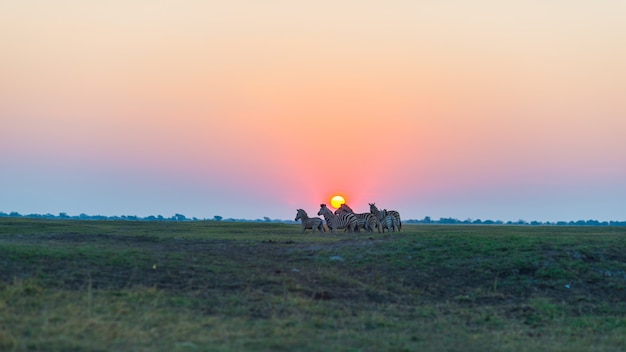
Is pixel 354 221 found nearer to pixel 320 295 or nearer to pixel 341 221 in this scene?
pixel 341 221

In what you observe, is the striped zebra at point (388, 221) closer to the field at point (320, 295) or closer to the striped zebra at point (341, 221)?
the striped zebra at point (341, 221)

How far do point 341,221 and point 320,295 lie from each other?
26.8m

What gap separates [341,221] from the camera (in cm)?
4762

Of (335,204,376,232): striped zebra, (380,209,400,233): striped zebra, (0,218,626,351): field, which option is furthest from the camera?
(380,209,400,233): striped zebra

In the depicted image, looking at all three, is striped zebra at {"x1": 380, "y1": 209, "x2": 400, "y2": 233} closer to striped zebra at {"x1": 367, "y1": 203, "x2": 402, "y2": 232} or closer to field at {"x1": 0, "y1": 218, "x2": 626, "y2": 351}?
striped zebra at {"x1": 367, "y1": 203, "x2": 402, "y2": 232}

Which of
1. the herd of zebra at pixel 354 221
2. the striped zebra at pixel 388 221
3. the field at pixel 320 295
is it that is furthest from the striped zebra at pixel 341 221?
the field at pixel 320 295

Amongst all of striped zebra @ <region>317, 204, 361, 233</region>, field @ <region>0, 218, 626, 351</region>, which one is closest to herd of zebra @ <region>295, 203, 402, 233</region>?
striped zebra @ <region>317, 204, 361, 233</region>

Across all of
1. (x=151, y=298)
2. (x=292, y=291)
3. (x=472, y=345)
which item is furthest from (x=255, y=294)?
(x=472, y=345)

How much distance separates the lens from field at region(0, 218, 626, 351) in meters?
15.5

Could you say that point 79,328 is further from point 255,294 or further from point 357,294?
point 357,294

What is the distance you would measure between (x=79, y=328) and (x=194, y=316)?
10.5 feet

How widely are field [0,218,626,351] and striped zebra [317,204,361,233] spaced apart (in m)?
14.9

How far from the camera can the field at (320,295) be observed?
1548 cm

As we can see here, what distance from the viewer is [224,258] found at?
2594cm
